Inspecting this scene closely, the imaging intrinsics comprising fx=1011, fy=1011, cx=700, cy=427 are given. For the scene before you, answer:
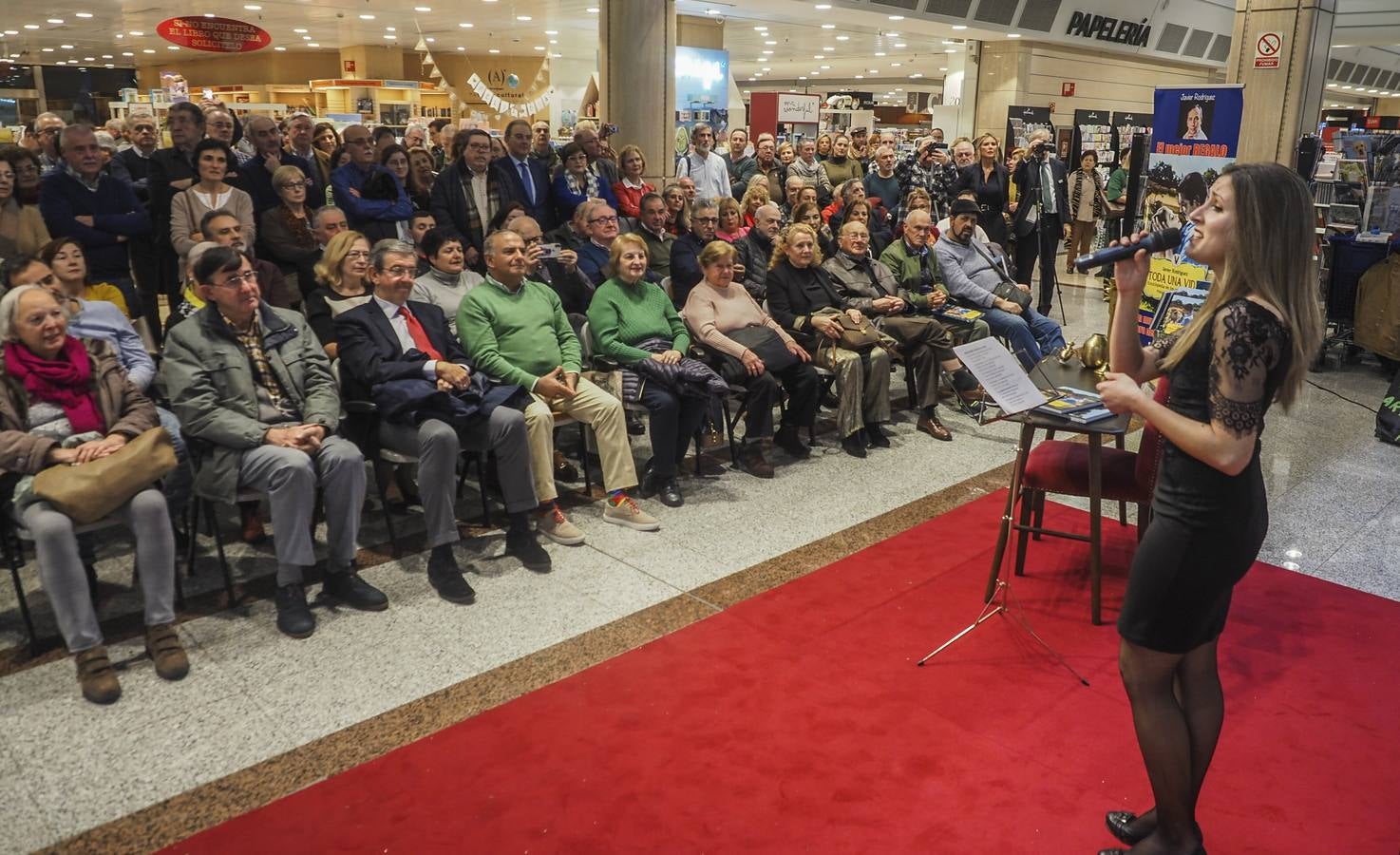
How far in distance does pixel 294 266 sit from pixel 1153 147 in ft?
20.9

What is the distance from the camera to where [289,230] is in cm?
525

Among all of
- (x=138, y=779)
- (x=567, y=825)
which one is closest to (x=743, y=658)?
(x=567, y=825)

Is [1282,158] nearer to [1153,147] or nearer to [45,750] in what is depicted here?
[1153,147]

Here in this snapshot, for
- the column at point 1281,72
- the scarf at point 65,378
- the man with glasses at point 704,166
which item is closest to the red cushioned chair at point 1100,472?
the scarf at point 65,378

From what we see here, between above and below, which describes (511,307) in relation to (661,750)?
above

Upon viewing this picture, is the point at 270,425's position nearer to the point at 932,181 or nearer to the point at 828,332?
the point at 828,332

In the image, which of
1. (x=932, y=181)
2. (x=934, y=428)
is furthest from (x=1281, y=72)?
(x=934, y=428)

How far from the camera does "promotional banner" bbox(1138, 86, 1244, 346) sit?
685 centimetres

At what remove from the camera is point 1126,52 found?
1850 centimetres

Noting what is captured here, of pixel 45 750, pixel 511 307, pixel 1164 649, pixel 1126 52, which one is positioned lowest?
pixel 45 750

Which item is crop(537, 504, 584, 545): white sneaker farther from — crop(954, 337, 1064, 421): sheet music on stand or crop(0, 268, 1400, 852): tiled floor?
crop(954, 337, 1064, 421): sheet music on stand

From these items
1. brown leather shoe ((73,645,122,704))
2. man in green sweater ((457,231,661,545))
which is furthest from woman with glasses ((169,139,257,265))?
brown leather shoe ((73,645,122,704))

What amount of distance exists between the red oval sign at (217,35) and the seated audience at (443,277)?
669 centimetres

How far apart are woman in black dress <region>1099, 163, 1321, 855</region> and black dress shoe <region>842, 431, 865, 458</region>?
124 inches
